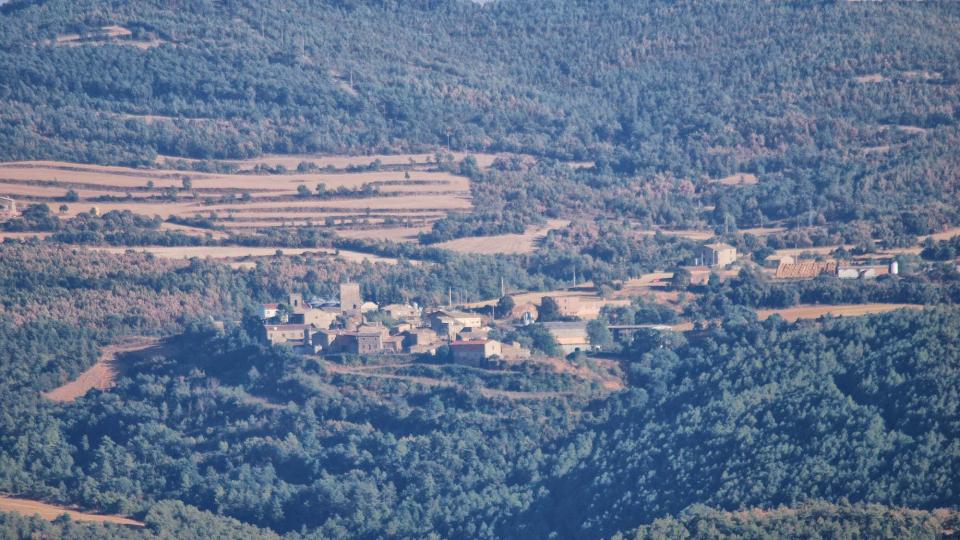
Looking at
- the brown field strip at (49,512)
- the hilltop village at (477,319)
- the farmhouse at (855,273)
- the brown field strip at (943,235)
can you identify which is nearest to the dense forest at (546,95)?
the brown field strip at (943,235)

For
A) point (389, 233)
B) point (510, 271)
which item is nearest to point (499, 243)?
point (389, 233)

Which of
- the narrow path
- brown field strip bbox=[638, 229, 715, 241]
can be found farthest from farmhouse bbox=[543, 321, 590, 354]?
brown field strip bbox=[638, 229, 715, 241]

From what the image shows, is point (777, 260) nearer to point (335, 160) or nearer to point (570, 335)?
point (570, 335)

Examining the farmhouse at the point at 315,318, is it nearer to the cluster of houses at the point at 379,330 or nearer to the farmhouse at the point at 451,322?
the cluster of houses at the point at 379,330

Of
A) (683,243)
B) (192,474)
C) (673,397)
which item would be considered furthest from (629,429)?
(683,243)

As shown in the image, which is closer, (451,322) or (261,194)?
(451,322)

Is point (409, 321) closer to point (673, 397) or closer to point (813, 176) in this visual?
point (673, 397)
